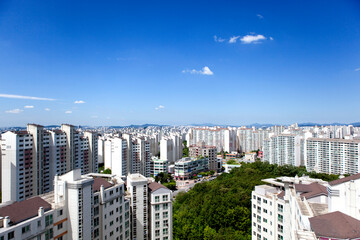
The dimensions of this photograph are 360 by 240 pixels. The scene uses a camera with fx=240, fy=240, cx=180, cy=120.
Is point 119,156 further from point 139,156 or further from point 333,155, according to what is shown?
point 333,155

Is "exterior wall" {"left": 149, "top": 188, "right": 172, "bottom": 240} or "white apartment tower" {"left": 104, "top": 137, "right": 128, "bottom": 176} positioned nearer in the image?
"exterior wall" {"left": 149, "top": 188, "right": 172, "bottom": 240}

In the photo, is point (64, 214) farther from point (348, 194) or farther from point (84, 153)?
point (84, 153)

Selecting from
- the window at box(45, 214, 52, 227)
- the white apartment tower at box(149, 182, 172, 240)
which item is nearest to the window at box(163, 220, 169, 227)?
the white apartment tower at box(149, 182, 172, 240)

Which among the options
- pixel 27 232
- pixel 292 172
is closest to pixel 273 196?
pixel 27 232

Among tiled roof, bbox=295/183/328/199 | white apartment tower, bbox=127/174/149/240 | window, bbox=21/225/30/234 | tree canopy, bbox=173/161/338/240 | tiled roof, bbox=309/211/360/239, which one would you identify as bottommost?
tree canopy, bbox=173/161/338/240

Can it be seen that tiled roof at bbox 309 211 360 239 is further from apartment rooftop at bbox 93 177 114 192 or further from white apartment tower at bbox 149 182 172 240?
apartment rooftop at bbox 93 177 114 192

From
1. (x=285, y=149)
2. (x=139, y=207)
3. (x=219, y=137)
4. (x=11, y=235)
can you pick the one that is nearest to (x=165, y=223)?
(x=139, y=207)
